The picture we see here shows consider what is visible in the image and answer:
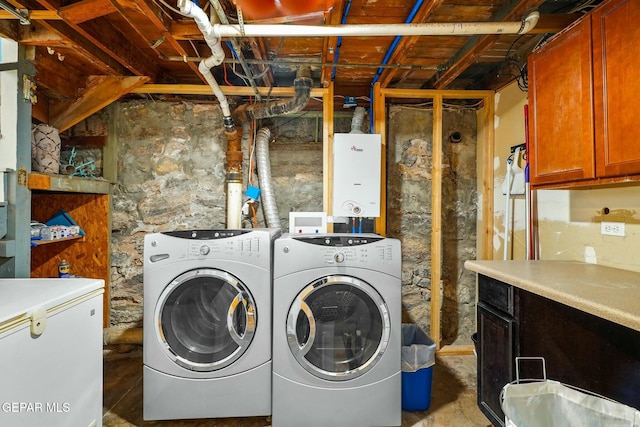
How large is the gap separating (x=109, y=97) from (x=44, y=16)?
2.78 feet

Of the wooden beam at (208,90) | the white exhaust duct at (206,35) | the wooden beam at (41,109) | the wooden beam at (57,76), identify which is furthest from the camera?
the wooden beam at (208,90)

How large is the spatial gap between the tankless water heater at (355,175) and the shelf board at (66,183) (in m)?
1.82

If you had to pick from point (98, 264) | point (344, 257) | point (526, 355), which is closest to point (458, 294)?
point (526, 355)

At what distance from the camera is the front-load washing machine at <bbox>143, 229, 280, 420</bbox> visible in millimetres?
1713

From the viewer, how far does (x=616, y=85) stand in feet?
4.31

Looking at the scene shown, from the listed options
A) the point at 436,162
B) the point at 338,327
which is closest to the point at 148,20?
the point at 338,327

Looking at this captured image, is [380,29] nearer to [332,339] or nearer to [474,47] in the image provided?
[474,47]

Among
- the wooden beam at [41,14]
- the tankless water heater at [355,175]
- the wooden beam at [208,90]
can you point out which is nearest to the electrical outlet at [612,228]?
the tankless water heater at [355,175]

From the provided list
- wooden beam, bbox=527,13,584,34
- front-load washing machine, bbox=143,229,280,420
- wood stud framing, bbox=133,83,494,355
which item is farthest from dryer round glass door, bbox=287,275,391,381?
wooden beam, bbox=527,13,584,34

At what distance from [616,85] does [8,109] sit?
3023 mm

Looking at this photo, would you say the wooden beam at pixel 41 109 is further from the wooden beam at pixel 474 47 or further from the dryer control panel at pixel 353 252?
the wooden beam at pixel 474 47

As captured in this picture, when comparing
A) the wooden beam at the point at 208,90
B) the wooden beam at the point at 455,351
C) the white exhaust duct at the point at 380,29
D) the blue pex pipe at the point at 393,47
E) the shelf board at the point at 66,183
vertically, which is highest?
the blue pex pipe at the point at 393,47

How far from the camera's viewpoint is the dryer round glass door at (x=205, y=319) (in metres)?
1.71

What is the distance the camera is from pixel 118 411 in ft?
6.23
